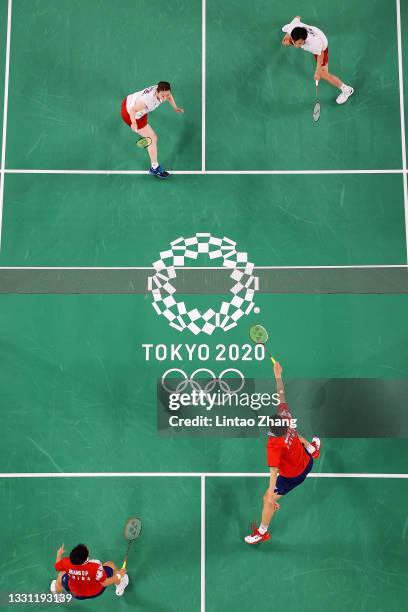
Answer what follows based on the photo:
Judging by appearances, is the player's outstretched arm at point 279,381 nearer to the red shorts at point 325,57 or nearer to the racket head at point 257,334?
the racket head at point 257,334

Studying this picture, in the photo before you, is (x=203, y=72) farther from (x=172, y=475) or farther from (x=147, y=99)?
(x=172, y=475)

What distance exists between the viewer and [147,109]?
8711 millimetres

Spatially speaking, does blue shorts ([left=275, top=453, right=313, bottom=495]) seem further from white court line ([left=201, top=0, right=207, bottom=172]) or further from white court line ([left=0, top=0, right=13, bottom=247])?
white court line ([left=0, top=0, right=13, bottom=247])

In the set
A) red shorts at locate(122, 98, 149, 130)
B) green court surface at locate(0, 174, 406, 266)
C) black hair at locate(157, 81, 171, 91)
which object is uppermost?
black hair at locate(157, 81, 171, 91)

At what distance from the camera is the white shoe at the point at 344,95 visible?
9072 mm

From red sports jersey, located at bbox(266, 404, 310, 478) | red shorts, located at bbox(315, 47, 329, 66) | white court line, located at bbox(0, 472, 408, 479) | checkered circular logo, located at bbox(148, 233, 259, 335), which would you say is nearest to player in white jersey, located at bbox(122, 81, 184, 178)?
checkered circular logo, located at bbox(148, 233, 259, 335)

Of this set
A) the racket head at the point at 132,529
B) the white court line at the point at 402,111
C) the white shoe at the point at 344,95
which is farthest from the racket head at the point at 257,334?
the white shoe at the point at 344,95

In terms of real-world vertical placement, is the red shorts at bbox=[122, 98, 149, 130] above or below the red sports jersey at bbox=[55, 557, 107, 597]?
above

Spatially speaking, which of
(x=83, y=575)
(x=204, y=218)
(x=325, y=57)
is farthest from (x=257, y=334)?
(x=325, y=57)

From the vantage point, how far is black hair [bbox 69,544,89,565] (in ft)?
23.9

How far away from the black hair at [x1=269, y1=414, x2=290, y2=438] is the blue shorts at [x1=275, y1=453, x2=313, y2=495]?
56cm

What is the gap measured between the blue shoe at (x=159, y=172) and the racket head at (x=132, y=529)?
4642 mm

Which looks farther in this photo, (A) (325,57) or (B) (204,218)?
(A) (325,57)

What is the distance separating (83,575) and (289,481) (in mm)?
2712
